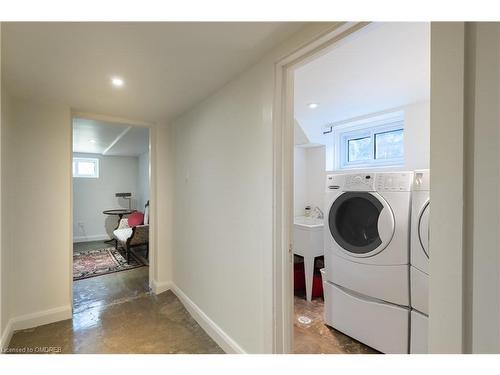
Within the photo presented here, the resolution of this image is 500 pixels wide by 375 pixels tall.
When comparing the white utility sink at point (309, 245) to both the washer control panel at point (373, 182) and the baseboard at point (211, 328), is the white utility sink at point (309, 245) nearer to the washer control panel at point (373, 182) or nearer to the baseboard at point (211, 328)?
the washer control panel at point (373, 182)

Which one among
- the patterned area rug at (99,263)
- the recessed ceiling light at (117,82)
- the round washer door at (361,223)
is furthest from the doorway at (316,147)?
the patterned area rug at (99,263)

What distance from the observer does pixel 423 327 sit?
1470mm

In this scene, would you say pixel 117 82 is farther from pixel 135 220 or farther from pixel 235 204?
pixel 135 220

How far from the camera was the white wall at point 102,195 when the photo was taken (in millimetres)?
5398

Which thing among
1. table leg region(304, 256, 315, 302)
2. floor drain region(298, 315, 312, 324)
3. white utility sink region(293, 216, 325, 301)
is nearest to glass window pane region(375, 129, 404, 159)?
white utility sink region(293, 216, 325, 301)

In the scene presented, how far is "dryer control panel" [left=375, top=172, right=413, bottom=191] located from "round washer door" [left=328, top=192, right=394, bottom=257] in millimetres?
84

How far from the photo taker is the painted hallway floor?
1755 millimetres

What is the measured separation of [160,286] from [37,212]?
146 centimetres

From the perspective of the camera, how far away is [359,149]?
2.86 meters

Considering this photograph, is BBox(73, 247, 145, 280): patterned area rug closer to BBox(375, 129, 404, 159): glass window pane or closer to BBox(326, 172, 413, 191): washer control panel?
BBox(326, 172, 413, 191): washer control panel

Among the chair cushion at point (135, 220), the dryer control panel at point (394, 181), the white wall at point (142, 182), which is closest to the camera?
the dryer control panel at point (394, 181)

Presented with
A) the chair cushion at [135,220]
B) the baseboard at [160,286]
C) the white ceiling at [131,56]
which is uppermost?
the white ceiling at [131,56]

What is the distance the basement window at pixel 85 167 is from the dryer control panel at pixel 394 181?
6188mm

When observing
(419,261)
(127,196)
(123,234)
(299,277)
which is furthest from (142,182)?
(419,261)
